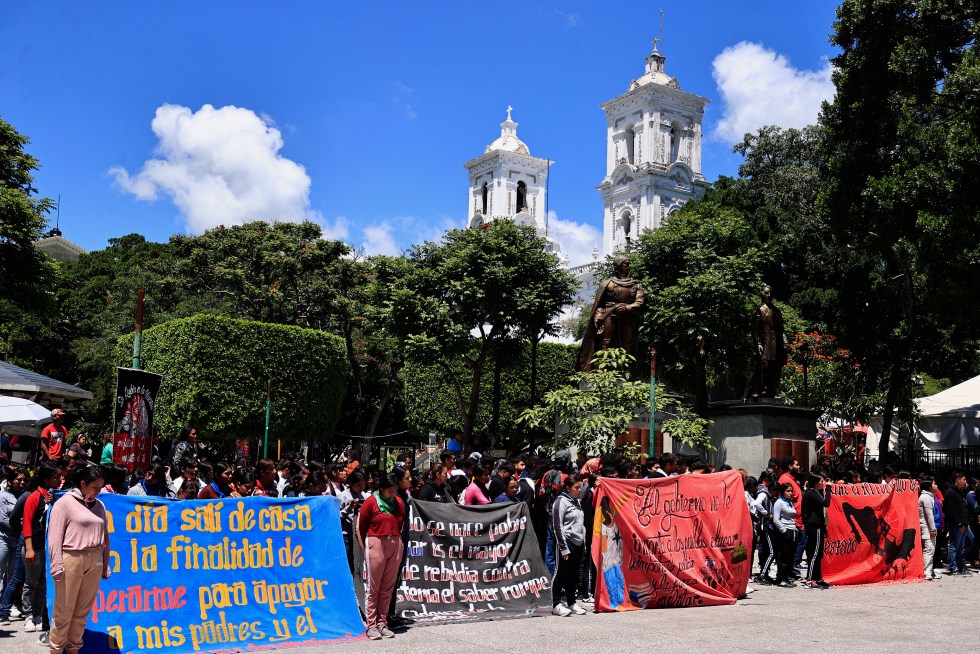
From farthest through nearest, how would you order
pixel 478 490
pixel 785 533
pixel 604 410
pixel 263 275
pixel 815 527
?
1. pixel 263 275
2. pixel 604 410
3. pixel 815 527
4. pixel 785 533
5. pixel 478 490

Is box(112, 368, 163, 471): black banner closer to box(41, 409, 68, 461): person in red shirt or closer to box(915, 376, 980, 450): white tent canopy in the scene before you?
box(41, 409, 68, 461): person in red shirt

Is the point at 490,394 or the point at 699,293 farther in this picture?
the point at 490,394

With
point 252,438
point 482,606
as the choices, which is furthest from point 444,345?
point 482,606

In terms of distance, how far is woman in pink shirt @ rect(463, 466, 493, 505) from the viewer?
12.2m

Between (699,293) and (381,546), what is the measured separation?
2003 centimetres

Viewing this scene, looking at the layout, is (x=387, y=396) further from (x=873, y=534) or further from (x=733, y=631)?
(x=733, y=631)

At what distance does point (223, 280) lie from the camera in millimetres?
42875

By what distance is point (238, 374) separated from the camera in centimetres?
3434

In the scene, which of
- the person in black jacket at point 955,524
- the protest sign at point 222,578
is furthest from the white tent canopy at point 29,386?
the person in black jacket at point 955,524

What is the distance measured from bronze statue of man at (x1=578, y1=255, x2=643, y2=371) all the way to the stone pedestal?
119 inches

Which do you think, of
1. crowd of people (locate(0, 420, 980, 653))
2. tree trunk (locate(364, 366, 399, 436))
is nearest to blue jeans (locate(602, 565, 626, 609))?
crowd of people (locate(0, 420, 980, 653))

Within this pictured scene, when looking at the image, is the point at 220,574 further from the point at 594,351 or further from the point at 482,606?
the point at 594,351


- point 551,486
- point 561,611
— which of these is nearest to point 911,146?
point 551,486

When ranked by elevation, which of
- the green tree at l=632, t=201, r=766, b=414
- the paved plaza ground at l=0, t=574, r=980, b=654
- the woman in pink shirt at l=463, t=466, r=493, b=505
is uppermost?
the green tree at l=632, t=201, r=766, b=414
